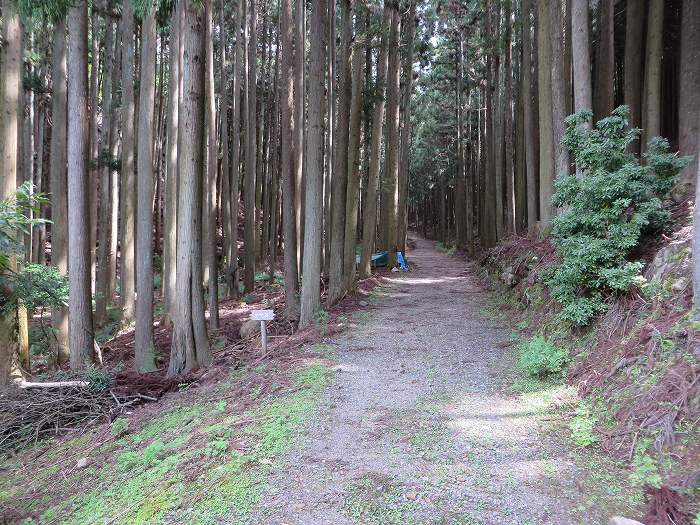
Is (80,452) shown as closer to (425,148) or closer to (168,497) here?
(168,497)

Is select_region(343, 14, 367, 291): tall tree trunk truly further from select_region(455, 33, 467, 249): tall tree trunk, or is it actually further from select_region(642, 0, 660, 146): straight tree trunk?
select_region(455, 33, 467, 249): tall tree trunk

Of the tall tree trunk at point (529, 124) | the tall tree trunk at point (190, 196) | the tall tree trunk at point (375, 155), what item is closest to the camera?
the tall tree trunk at point (190, 196)

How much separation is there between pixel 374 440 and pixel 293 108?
9260mm

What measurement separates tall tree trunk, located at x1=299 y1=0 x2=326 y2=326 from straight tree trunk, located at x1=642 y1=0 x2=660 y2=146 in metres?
7.10

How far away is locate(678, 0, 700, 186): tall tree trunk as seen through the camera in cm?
904

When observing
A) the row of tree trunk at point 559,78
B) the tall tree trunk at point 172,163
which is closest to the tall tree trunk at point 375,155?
the row of tree trunk at point 559,78

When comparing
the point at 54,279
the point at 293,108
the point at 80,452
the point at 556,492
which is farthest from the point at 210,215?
the point at 556,492

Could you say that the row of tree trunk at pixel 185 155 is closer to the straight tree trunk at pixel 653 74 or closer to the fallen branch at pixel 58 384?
the fallen branch at pixel 58 384

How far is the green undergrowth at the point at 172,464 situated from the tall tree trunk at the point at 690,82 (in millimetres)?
8561

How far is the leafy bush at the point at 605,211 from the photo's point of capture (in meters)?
5.68

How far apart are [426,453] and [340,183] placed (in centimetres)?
814

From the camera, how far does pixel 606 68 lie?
11.1 meters

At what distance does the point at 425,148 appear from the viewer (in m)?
31.7

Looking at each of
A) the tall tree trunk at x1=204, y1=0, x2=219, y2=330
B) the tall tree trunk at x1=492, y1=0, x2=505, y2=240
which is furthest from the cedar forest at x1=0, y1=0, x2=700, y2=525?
the tall tree trunk at x1=492, y1=0, x2=505, y2=240
